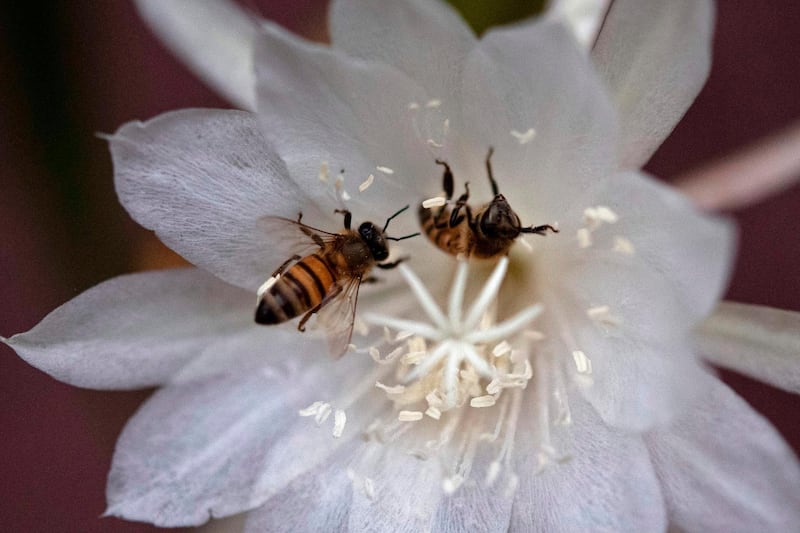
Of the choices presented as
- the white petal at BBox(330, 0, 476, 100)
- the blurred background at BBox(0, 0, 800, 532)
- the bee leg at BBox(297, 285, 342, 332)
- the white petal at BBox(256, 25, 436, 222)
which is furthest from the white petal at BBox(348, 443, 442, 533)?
the blurred background at BBox(0, 0, 800, 532)

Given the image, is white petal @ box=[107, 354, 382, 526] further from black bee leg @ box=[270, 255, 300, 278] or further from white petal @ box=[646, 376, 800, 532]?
white petal @ box=[646, 376, 800, 532]

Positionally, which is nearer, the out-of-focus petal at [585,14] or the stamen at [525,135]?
the stamen at [525,135]

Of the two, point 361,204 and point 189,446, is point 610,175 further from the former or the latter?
point 189,446

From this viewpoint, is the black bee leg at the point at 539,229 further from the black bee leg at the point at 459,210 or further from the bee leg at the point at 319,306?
the bee leg at the point at 319,306

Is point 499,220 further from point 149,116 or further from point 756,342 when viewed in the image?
point 149,116

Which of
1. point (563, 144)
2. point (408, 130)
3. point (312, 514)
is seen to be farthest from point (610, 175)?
point (312, 514)

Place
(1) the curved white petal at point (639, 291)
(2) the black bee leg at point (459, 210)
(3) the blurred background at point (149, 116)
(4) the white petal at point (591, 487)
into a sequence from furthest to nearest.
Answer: (3) the blurred background at point (149, 116)
(2) the black bee leg at point (459, 210)
(4) the white petal at point (591, 487)
(1) the curved white petal at point (639, 291)

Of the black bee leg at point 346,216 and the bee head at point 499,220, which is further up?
the bee head at point 499,220

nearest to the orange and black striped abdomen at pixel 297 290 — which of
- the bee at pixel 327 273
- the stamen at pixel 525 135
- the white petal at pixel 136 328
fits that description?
the bee at pixel 327 273
